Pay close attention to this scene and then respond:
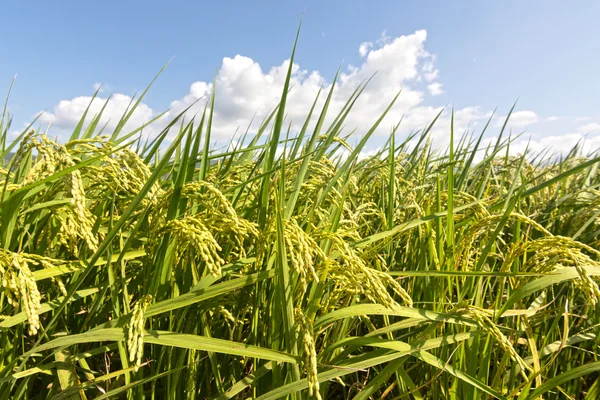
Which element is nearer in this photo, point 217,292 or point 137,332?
point 137,332

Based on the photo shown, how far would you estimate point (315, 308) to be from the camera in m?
1.25

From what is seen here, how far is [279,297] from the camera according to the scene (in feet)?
3.84

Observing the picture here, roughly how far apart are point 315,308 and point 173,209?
538 millimetres

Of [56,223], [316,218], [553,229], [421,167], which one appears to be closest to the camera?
[56,223]

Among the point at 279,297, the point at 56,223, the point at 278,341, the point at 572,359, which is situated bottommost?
the point at 572,359

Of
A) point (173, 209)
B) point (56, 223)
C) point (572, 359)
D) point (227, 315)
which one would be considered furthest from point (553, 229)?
point (56, 223)

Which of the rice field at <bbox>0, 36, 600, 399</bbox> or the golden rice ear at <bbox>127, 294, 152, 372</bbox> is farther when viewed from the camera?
the rice field at <bbox>0, 36, 600, 399</bbox>

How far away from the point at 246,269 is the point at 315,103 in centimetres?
78

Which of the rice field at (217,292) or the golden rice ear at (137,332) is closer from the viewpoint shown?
the golden rice ear at (137,332)

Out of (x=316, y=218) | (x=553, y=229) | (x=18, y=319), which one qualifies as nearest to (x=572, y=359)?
(x=553, y=229)

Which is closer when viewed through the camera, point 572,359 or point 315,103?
point 315,103

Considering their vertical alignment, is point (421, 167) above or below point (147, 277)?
above

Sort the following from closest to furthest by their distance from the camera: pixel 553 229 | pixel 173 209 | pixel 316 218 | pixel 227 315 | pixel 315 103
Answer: pixel 173 209
pixel 227 315
pixel 315 103
pixel 316 218
pixel 553 229

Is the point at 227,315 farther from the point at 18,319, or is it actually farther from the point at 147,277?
the point at 18,319
